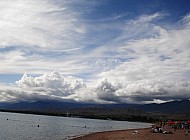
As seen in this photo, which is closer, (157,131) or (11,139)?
(11,139)

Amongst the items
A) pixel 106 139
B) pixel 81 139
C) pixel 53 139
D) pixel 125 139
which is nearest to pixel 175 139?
pixel 125 139

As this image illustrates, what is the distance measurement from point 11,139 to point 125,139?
26.2 meters

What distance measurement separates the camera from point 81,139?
76625 mm

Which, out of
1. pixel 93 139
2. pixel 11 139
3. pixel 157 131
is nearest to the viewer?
pixel 11 139

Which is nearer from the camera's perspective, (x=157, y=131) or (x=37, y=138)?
(x=37, y=138)

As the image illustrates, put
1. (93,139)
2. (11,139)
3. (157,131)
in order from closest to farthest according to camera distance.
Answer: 1. (11,139)
2. (93,139)
3. (157,131)

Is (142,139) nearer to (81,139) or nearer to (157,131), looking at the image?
(81,139)

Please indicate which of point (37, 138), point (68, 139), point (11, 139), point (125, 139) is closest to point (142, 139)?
point (125, 139)

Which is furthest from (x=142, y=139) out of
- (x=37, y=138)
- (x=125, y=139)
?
(x=37, y=138)

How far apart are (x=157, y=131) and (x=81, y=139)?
122 ft

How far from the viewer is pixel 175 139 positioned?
72.4 metres

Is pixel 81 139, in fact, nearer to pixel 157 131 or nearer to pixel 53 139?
pixel 53 139

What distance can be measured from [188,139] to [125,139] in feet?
48.8

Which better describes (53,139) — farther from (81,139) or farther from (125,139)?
(125,139)
